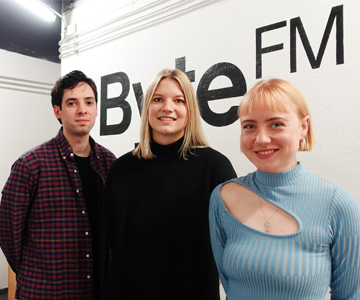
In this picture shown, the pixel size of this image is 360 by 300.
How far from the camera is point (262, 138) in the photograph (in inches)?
42.4

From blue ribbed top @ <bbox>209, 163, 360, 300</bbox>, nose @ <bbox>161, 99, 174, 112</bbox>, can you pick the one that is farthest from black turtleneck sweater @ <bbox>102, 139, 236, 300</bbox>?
blue ribbed top @ <bbox>209, 163, 360, 300</bbox>

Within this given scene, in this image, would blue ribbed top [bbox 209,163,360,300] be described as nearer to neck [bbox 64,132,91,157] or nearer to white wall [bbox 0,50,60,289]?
neck [bbox 64,132,91,157]

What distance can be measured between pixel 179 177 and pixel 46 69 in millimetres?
3984

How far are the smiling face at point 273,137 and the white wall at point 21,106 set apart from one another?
4108 mm

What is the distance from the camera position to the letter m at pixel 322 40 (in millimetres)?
1904

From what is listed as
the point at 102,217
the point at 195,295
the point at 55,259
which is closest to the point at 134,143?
the point at 102,217

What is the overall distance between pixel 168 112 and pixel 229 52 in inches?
45.9

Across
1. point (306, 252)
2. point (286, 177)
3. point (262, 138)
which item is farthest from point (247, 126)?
point (306, 252)

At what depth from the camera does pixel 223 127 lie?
8.13ft

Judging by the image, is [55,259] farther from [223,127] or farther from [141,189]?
[223,127]

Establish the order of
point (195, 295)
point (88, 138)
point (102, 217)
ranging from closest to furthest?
point (195, 295) < point (102, 217) < point (88, 138)

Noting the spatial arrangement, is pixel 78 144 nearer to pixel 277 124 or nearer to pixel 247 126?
pixel 247 126

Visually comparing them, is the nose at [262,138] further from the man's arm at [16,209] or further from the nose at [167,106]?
the man's arm at [16,209]

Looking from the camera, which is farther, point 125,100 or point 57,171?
point 125,100
